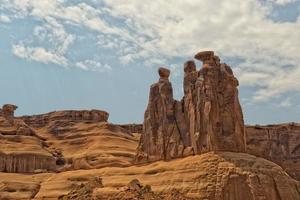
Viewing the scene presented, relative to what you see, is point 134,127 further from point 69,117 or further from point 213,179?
point 213,179

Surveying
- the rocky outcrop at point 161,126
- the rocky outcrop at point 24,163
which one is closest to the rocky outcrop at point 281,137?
the rocky outcrop at point 24,163

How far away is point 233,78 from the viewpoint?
52.8 m

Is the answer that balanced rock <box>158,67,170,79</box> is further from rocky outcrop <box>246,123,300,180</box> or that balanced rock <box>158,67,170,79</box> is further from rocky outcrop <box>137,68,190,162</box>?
rocky outcrop <box>246,123,300,180</box>

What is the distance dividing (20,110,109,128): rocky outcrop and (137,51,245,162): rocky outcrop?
53.7m

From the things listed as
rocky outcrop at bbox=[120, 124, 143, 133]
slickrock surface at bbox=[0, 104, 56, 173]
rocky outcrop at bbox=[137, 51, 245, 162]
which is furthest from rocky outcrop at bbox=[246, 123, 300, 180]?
rocky outcrop at bbox=[137, 51, 245, 162]

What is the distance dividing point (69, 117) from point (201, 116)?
6421 centimetres

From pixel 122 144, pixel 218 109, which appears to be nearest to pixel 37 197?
pixel 218 109

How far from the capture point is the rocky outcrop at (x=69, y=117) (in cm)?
11050

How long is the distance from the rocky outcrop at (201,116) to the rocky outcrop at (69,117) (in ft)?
176

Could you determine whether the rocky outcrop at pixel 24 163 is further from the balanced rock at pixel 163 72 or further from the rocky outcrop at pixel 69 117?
the balanced rock at pixel 163 72

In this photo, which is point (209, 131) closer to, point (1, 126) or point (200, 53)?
point (200, 53)

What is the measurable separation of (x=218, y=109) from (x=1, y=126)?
5586cm

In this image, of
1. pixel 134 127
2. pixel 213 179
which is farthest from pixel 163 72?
pixel 134 127

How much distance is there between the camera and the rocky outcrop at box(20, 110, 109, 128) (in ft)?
363
